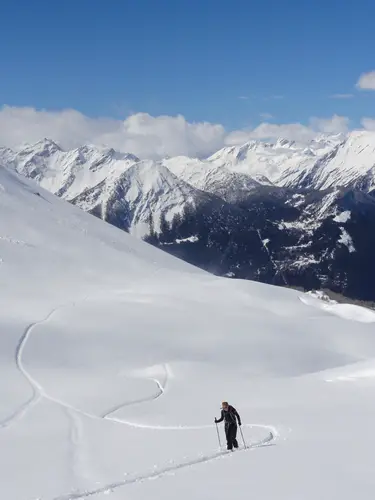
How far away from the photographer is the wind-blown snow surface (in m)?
20.3

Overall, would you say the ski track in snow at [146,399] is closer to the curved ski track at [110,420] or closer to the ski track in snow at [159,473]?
the curved ski track at [110,420]

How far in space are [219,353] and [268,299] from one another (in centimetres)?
2347

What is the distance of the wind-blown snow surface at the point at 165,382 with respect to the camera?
20.3 metres

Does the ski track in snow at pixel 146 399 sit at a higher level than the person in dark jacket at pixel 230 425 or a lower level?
higher

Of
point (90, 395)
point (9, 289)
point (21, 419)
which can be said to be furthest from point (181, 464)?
point (9, 289)

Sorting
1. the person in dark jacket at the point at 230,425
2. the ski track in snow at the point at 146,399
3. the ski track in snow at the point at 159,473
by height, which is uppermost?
the ski track in snow at the point at 146,399

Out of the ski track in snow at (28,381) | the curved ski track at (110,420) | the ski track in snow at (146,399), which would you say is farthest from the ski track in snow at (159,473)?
the ski track in snow at (28,381)

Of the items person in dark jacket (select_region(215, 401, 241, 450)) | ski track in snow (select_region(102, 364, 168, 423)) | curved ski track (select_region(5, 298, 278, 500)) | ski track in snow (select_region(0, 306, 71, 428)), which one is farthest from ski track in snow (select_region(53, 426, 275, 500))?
ski track in snow (select_region(0, 306, 71, 428))

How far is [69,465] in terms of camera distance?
76.1 ft

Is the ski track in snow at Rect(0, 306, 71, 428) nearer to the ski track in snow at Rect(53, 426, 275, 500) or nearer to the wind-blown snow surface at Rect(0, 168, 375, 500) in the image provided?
the wind-blown snow surface at Rect(0, 168, 375, 500)

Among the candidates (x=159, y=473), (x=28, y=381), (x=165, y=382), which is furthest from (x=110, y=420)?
(x=159, y=473)

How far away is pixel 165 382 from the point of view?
46.2 meters

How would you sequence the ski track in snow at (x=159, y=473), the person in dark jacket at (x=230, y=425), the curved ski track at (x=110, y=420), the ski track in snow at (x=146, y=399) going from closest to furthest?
the ski track in snow at (x=159, y=473) → the curved ski track at (x=110, y=420) → the person in dark jacket at (x=230, y=425) → the ski track in snow at (x=146, y=399)

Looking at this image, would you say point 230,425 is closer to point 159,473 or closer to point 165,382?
point 159,473
